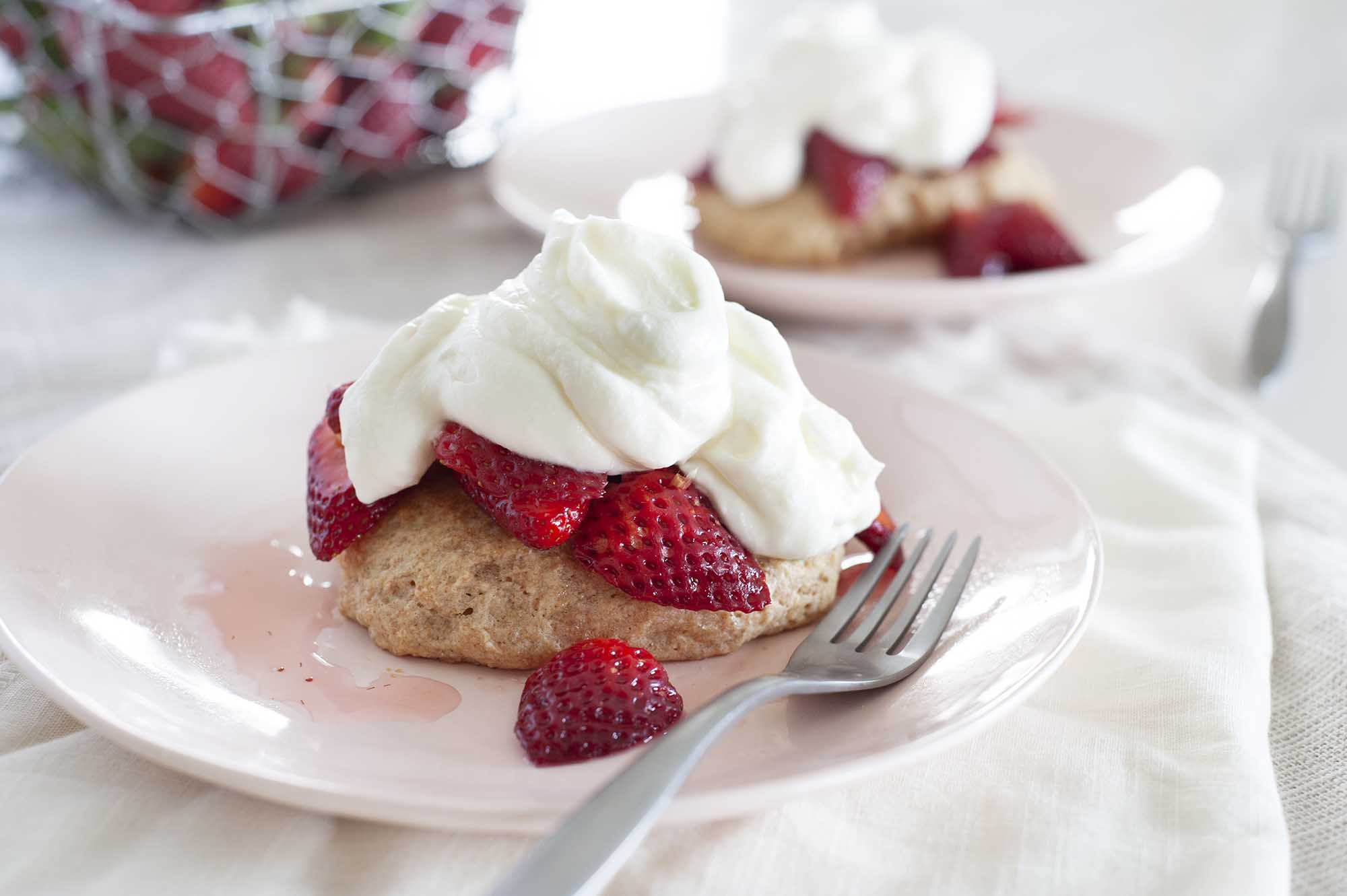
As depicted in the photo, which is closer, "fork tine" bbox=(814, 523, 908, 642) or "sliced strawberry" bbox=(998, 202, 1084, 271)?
"fork tine" bbox=(814, 523, 908, 642)

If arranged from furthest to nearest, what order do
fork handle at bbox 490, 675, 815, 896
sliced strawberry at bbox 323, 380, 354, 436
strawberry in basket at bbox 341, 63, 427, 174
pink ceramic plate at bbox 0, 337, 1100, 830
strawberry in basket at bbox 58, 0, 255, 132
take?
strawberry in basket at bbox 341, 63, 427, 174 → strawberry in basket at bbox 58, 0, 255, 132 → sliced strawberry at bbox 323, 380, 354, 436 → pink ceramic plate at bbox 0, 337, 1100, 830 → fork handle at bbox 490, 675, 815, 896

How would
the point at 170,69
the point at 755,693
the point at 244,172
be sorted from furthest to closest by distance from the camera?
1. the point at 244,172
2. the point at 170,69
3. the point at 755,693

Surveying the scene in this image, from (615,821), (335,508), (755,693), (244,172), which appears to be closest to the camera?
(615,821)

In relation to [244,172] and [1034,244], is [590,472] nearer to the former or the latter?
[1034,244]

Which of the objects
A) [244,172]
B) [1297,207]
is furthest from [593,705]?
[1297,207]

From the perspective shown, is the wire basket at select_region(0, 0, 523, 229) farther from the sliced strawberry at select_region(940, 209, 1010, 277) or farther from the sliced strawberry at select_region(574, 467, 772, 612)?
the sliced strawberry at select_region(574, 467, 772, 612)

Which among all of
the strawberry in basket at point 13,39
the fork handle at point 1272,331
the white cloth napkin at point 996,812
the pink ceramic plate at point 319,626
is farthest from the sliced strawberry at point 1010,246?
the strawberry in basket at point 13,39

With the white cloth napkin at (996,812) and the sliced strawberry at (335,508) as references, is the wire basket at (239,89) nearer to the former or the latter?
the sliced strawberry at (335,508)

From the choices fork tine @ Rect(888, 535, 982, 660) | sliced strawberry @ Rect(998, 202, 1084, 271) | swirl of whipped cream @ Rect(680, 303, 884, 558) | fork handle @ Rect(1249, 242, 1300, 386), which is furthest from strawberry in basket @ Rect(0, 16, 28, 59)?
fork handle @ Rect(1249, 242, 1300, 386)
